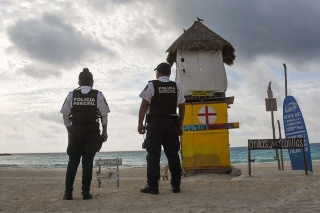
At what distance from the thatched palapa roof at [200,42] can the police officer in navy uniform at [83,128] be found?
4330mm

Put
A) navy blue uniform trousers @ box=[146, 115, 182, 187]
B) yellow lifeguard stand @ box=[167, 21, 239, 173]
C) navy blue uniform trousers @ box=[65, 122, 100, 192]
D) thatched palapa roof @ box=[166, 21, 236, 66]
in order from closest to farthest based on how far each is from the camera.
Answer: navy blue uniform trousers @ box=[65, 122, 100, 192], navy blue uniform trousers @ box=[146, 115, 182, 187], yellow lifeguard stand @ box=[167, 21, 239, 173], thatched palapa roof @ box=[166, 21, 236, 66]

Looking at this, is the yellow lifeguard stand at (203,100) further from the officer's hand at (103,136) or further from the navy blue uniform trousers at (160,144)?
the officer's hand at (103,136)

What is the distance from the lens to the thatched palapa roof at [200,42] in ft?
30.7

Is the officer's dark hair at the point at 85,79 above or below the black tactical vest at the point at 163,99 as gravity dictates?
above

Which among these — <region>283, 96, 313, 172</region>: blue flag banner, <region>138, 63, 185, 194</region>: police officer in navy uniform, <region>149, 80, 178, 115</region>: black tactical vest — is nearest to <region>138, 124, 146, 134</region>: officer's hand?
<region>138, 63, 185, 194</region>: police officer in navy uniform

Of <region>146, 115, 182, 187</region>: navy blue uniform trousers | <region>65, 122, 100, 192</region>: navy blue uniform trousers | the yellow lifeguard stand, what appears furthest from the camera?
the yellow lifeguard stand

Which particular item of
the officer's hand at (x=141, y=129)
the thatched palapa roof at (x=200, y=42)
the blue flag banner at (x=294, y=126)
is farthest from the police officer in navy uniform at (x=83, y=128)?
the blue flag banner at (x=294, y=126)

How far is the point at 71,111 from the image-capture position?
17.9 feet

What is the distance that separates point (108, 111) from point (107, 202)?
125 centimetres

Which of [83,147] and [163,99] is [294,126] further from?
[83,147]

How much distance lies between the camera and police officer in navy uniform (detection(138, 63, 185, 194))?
18.2ft

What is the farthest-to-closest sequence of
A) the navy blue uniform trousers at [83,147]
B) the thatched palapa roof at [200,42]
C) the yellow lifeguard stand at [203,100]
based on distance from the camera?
the thatched palapa roof at [200,42] → the yellow lifeguard stand at [203,100] → the navy blue uniform trousers at [83,147]

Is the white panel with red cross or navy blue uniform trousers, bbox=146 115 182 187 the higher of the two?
the white panel with red cross

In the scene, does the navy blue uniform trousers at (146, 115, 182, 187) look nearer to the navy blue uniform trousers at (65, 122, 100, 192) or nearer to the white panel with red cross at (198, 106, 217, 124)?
the navy blue uniform trousers at (65, 122, 100, 192)
